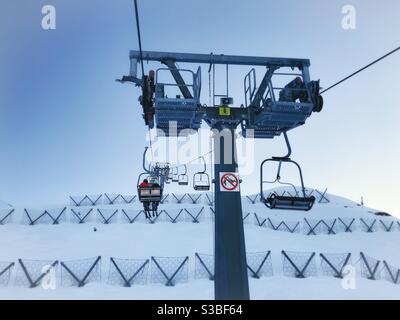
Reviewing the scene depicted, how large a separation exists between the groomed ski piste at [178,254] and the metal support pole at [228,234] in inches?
236

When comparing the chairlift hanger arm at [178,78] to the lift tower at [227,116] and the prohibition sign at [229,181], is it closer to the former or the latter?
the lift tower at [227,116]

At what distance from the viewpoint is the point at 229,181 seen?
5.82m

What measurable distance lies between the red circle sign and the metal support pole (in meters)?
0.09

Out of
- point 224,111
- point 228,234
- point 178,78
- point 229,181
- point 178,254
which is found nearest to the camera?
point 228,234

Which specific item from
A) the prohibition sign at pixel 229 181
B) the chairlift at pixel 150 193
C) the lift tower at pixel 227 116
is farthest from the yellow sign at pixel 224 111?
the chairlift at pixel 150 193

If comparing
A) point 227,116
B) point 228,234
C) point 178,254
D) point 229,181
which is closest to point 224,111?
point 227,116

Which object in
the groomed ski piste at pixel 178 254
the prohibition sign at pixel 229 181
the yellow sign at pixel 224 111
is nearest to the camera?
the prohibition sign at pixel 229 181

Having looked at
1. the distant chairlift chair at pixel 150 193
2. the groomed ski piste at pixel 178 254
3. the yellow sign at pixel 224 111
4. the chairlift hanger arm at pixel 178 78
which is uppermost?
the chairlift hanger arm at pixel 178 78

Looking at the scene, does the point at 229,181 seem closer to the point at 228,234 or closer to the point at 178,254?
the point at 228,234

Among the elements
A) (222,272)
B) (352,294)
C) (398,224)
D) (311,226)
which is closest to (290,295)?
(352,294)

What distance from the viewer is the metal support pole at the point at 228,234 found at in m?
5.13

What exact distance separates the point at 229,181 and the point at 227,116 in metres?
1.36

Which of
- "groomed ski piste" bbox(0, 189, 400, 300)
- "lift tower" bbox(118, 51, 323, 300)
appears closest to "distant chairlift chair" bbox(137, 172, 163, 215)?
"lift tower" bbox(118, 51, 323, 300)
